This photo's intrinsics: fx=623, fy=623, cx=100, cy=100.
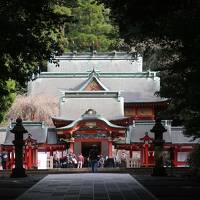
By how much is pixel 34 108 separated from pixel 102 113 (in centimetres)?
817

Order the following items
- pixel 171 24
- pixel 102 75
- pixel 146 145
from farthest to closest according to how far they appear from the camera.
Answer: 1. pixel 102 75
2. pixel 146 145
3. pixel 171 24

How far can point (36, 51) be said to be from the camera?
666 inches

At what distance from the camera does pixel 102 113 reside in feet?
168

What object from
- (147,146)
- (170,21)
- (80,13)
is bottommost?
(147,146)

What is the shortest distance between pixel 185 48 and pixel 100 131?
95.8 feet

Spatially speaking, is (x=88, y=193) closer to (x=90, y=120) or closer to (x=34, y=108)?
(x=90, y=120)

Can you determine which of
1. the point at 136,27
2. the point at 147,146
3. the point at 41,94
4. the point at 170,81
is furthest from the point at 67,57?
the point at 136,27

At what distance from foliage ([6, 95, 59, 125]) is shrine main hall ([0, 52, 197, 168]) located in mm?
1234

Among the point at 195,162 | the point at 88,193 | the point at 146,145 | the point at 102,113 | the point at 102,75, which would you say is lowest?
the point at 88,193

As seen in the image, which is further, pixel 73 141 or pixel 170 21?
pixel 73 141

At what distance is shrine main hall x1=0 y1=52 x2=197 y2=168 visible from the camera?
137 ft

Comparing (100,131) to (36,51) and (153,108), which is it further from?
(36,51)

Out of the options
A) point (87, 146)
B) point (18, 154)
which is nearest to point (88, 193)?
point (18, 154)

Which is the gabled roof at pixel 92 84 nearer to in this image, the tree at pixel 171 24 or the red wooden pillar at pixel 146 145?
the red wooden pillar at pixel 146 145
